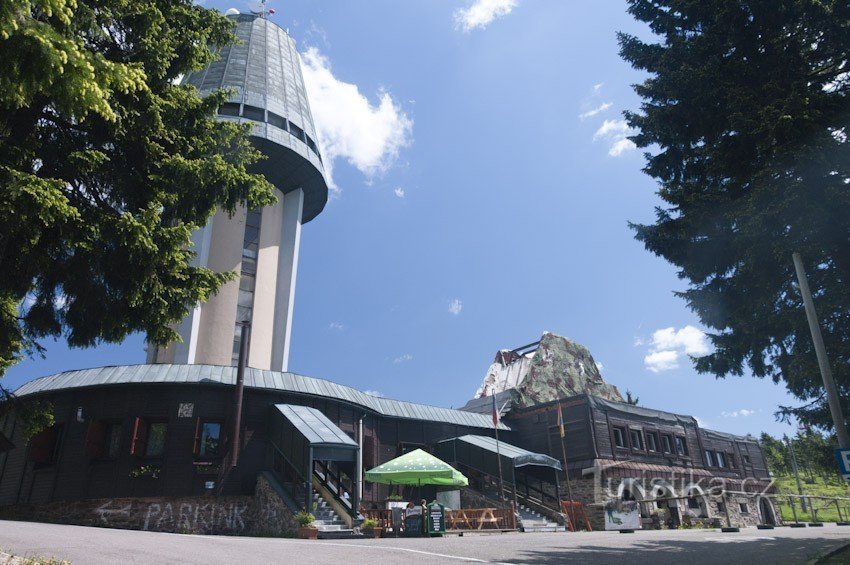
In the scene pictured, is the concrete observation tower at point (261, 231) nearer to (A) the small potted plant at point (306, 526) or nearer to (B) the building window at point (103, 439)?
(B) the building window at point (103, 439)

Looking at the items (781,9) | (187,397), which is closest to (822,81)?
(781,9)

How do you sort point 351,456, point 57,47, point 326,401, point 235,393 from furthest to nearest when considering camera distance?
1. point 326,401
2. point 235,393
3. point 351,456
4. point 57,47

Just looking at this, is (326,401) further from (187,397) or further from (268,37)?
(268,37)

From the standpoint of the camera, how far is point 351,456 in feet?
69.0

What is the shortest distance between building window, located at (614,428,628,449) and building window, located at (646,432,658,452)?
2.36 meters

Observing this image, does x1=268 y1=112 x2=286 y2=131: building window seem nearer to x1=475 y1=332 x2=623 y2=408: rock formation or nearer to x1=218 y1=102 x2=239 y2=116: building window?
x1=218 y1=102 x2=239 y2=116: building window

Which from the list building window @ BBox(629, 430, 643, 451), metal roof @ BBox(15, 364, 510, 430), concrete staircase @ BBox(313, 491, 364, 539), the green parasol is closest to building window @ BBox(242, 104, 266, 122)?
metal roof @ BBox(15, 364, 510, 430)

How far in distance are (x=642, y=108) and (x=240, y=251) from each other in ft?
82.5

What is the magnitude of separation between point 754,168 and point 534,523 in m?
15.4

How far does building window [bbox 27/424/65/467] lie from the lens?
2222 centimetres

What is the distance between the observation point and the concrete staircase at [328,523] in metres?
18.0

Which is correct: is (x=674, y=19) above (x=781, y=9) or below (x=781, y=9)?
above

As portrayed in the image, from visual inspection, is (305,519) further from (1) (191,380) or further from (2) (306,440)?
(1) (191,380)

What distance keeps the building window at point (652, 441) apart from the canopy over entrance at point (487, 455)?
30.7ft
